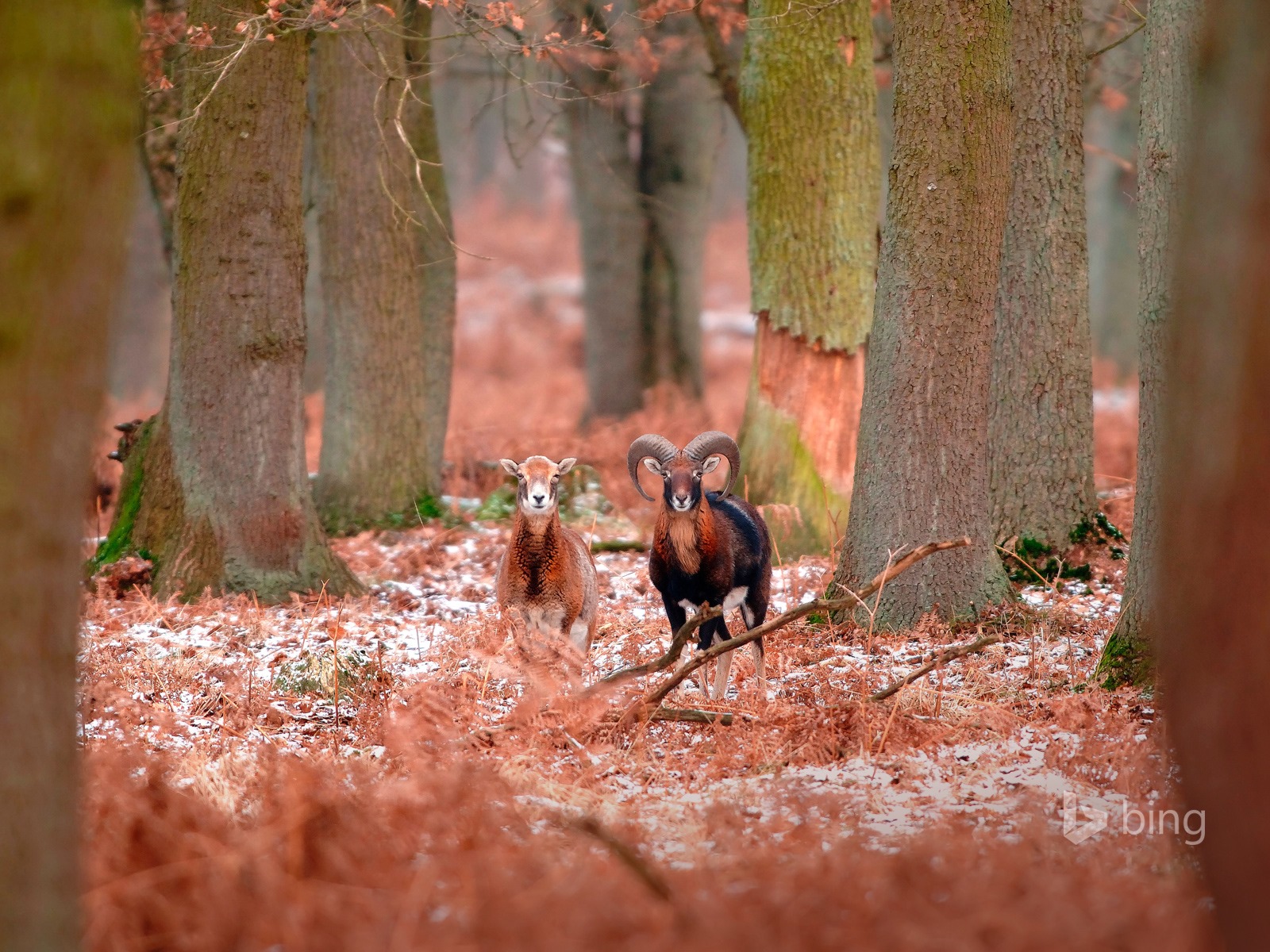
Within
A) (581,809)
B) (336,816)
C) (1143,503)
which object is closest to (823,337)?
(1143,503)

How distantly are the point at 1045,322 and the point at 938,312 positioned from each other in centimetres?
240

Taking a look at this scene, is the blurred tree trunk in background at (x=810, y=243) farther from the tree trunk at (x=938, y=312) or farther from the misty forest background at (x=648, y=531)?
the tree trunk at (x=938, y=312)

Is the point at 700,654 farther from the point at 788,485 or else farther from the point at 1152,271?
the point at 788,485

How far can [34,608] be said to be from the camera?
3777mm

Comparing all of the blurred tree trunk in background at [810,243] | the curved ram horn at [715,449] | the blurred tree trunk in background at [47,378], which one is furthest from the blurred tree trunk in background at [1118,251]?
the blurred tree trunk in background at [47,378]

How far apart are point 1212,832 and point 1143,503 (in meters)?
4.20

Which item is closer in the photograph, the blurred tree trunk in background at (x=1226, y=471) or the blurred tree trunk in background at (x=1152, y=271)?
the blurred tree trunk in background at (x=1226, y=471)

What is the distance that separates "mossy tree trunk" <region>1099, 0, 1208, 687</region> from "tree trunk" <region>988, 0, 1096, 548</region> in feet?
10.1

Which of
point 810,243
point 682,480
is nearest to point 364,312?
point 810,243

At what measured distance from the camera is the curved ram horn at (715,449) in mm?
9125

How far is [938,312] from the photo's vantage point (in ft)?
29.9

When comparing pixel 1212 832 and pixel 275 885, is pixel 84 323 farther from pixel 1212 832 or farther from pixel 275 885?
pixel 1212 832

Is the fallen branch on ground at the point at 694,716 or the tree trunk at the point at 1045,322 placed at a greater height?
the tree trunk at the point at 1045,322

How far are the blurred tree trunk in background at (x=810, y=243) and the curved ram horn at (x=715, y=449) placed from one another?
9.30ft
